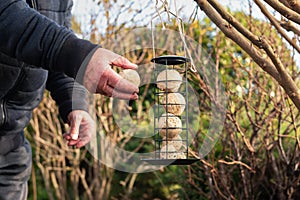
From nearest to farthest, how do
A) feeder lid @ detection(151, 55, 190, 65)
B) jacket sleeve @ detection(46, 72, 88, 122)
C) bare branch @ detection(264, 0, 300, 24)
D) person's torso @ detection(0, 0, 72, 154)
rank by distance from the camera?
bare branch @ detection(264, 0, 300, 24), feeder lid @ detection(151, 55, 190, 65), person's torso @ detection(0, 0, 72, 154), jacket sleeve @ detection(46, 72, 88, 122)

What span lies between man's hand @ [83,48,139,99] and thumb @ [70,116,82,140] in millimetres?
770

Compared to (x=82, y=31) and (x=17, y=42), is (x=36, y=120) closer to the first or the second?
(x=82, y=31)

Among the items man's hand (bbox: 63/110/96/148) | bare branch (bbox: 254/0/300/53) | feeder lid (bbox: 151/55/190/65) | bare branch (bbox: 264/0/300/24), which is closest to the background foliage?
man's hand (bbox: 63/110/96/148)

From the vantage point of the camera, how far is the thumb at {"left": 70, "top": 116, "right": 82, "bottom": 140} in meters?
2.23

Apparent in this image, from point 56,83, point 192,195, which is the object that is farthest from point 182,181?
point 56,83

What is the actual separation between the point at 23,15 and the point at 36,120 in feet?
11.8

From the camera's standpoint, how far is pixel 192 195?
3.54 meters

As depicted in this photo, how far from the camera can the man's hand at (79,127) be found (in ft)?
7.45

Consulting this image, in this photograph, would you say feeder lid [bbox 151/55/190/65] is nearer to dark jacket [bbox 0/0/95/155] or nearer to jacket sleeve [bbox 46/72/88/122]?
dark jacket [bbox 0/0/95/155]

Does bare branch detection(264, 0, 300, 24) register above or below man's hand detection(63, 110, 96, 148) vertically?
above

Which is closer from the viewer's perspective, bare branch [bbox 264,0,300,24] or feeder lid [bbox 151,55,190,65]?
bare branch [bbox 264,0,300,24]

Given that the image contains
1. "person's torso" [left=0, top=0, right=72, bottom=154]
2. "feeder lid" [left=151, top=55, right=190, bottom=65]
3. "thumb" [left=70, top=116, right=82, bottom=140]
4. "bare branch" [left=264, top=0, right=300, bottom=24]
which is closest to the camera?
"bare branch" [left=264, top=0, right=300, bottom=24]

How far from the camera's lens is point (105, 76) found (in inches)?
57.4

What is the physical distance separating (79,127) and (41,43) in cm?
89
